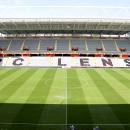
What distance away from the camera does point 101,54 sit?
58.5 m

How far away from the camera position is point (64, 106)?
2097 cm

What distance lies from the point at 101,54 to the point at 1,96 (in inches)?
1450

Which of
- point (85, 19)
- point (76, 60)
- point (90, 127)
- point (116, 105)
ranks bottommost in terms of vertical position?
point (90, 127)

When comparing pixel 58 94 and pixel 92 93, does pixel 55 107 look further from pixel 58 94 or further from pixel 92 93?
pixel 92 93

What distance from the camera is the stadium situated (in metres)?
18.2

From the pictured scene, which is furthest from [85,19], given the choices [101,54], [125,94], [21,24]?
[125,94]

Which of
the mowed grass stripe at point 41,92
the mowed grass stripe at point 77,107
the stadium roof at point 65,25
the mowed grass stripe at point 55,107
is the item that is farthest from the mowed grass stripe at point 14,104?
the stadium roof at point 65,25

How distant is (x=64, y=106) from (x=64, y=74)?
19.2 meters

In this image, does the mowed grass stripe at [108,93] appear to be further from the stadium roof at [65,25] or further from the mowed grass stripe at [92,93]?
the stadium roof at [65,25]

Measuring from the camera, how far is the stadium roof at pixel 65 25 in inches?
2215

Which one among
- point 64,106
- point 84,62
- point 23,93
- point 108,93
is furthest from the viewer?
point 84,62

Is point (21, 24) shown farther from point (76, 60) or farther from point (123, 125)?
point (123, 125)

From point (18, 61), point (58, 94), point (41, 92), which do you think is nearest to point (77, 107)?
point (58, 94)

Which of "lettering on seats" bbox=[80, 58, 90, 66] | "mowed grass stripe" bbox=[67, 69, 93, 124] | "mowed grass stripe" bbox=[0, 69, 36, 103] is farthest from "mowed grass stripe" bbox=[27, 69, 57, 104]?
"lettering on seats" bbox=[80, 58, 90, 66]
